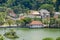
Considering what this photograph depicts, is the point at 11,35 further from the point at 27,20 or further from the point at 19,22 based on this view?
the point at 27,20

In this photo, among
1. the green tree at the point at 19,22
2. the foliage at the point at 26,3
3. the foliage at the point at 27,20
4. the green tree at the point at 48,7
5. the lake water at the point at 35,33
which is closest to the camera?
the lake water at the point at 35,33

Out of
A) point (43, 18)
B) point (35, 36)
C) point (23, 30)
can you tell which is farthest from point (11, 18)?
point (35, 36)

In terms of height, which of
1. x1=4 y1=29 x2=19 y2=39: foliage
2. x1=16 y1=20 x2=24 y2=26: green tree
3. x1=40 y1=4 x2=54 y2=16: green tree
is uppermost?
x1=4 y1=29 x2=19 y2=39: foliage

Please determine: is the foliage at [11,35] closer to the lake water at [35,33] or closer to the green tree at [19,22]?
the lake water at [35,33]

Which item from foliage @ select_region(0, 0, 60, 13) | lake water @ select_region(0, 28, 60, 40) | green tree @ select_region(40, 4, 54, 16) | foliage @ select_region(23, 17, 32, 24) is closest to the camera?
lake water @ select_region(0, 28, 60, 40)

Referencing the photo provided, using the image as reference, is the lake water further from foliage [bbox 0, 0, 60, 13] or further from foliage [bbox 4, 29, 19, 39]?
foliage [bbox 0, 0, 60, 13]

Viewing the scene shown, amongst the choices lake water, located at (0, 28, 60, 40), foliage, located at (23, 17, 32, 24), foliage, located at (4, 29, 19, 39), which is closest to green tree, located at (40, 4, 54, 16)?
foliage, located at (23, 17, 32, 24)

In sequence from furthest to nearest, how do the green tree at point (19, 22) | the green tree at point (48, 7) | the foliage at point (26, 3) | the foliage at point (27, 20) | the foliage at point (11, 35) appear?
the foliage at point (26, 3) < the green tree at point (48, 7) < the foliage at point (27, 20) < the green tree at point (19, 22) < the foliage at point (11, 35)

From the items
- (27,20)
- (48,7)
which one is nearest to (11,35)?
(27,20)

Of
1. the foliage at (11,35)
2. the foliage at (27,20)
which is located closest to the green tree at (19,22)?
the foliage at (27,20)

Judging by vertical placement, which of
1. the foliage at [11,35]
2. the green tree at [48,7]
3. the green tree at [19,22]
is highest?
the foliage at [11,35]

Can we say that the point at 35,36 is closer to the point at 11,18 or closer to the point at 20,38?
the point at 20,38
